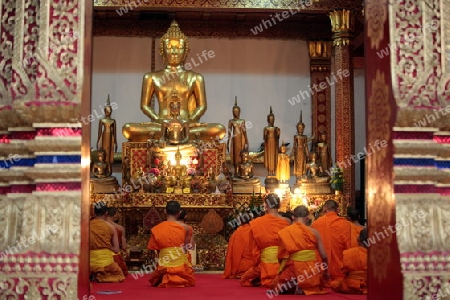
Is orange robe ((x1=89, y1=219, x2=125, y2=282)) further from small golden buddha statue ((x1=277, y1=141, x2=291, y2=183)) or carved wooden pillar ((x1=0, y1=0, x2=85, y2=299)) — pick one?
small golden buddha statue ((x1=277, y1=141, x2=291, y2=183))

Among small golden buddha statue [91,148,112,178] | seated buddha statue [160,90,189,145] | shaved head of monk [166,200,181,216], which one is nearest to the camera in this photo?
shaved head of monk [166,200,181,216]

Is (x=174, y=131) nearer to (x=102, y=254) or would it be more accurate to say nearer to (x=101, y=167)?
(x=101, y=167)

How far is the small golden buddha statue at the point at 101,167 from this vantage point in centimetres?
1381

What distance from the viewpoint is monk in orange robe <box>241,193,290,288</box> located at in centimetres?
927

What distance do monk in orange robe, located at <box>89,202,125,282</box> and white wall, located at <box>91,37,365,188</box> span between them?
703 centimetres

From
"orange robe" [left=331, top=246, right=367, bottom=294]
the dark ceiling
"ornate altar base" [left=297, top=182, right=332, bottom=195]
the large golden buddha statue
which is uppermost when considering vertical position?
the dark ceiling

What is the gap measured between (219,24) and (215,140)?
156 inches

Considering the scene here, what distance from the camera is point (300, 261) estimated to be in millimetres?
8555

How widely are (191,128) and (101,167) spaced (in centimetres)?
192

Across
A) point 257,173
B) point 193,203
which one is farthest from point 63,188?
point 257,173

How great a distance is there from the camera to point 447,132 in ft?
18.6

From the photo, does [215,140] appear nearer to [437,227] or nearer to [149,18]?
[149,18]

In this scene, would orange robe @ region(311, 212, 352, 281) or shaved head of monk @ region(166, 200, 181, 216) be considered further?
orange robe @ region(311, 212, 352, 281)

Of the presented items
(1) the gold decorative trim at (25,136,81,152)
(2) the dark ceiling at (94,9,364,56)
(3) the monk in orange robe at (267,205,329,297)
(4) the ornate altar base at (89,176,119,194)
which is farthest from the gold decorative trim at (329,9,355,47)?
(1) the gold decorative trim at (25,136,81,152)
